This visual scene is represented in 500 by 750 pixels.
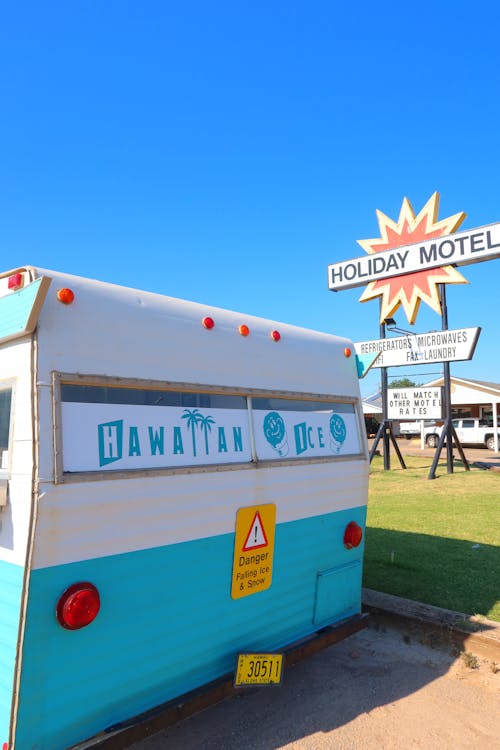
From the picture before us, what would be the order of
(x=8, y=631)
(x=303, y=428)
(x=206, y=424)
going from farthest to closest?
1. (x=303, y=428)
2. (x=206, y=424)
3. (x=8, y=631)

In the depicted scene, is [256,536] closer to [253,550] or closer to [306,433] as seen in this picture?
[253,550]

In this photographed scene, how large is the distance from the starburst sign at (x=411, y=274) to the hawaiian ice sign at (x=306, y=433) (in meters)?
11.8

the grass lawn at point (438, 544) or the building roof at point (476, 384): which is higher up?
the building roof at point (476, 384)

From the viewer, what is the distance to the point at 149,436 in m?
2.96

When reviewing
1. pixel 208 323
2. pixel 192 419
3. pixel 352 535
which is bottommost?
pixel 352 535

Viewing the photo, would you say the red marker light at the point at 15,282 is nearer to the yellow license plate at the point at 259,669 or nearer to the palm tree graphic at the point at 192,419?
the palm tree graphic at the point at 192,419

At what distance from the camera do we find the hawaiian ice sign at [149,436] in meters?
2.65

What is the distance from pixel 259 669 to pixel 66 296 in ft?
8.23

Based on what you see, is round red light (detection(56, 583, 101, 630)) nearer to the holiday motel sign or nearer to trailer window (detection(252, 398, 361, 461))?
trailer window (detection(252, 398, 361, 461))

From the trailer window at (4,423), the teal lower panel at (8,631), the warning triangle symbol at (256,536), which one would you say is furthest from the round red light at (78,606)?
the warning triangle symbol at (256,536)

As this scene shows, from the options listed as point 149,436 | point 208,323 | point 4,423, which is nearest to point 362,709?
point 149,436

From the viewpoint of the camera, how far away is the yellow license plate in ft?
10.8

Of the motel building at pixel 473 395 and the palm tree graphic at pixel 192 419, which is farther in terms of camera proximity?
the motel building at pixel 473 395

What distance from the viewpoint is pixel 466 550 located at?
23.2 ft
